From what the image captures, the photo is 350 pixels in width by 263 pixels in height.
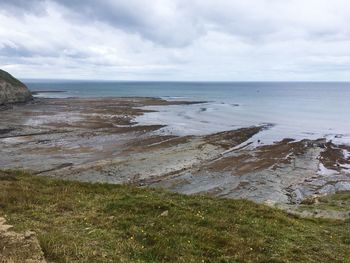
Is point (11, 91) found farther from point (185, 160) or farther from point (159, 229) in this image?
point (159, 229)

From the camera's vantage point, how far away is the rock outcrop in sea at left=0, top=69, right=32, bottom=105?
3337 inches

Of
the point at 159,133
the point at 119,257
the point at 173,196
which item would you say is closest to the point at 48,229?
the point at 119,257

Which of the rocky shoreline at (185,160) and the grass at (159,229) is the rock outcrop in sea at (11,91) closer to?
the rocky shoreline at (185,160)

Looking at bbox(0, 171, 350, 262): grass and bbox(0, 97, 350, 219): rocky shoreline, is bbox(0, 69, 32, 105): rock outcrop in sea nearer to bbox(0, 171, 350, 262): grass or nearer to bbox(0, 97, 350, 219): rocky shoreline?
bbox(0, 97, 350, 219): rocky shoreline

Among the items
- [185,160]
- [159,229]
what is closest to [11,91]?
[185,160]

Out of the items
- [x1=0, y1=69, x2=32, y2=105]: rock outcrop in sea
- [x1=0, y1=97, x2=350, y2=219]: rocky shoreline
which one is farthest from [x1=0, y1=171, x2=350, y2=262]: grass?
[x1=0, y1=69, x2=32, y2=105]: rock outcrop in sea

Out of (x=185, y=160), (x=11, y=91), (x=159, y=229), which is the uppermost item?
(x=11, y=91)

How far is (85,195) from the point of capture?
53.4 ft

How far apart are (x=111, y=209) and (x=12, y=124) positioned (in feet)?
154

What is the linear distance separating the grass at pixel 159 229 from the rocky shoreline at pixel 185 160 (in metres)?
10.2

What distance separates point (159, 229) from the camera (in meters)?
11.8

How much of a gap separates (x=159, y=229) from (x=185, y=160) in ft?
79.4

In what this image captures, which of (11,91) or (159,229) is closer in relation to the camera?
(159,229)

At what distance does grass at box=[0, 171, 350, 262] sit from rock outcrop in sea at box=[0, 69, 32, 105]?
7595 centimetres
